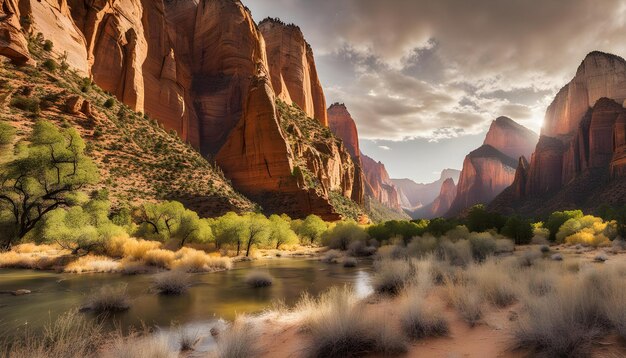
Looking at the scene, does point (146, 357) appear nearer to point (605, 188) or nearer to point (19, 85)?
point (19, 85)

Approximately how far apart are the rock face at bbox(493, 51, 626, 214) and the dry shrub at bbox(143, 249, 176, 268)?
90681mm

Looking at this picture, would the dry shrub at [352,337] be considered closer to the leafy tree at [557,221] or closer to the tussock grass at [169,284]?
the tussock grass at [169,284]

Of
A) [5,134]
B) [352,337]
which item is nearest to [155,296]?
[352,337]

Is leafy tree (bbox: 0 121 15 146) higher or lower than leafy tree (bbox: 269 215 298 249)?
higher

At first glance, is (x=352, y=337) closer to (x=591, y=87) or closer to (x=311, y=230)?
(x=311, y=230)

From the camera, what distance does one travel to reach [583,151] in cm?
10738

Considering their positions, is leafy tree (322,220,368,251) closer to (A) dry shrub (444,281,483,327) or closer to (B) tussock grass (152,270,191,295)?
(B) tussock grass (152,270,191,295)

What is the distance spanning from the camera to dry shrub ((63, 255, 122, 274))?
20.7 metres

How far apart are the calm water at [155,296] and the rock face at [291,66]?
90.1m

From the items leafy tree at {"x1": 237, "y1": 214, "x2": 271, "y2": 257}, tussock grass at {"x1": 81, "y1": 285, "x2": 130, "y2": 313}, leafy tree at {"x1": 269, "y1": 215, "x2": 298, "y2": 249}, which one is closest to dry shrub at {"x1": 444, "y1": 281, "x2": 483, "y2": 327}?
tussock grass at {"x1": 81, "y1": 285, "x2": 130, "y2": 313}

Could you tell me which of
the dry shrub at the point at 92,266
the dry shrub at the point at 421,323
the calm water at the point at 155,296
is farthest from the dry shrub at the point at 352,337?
the dry shrub at the point at 92,266

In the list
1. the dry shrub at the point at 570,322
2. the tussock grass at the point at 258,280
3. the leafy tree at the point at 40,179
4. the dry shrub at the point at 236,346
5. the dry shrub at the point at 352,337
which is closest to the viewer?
the dry shrub at the point at 570,322

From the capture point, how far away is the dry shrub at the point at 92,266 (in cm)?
2074

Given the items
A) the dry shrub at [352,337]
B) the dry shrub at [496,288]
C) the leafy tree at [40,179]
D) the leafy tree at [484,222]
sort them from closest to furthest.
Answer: the dry shrub at [352,337] < the dry shrub at [496,288] < the leafy tree at [40,179] < the leafy tree at [484,222]
